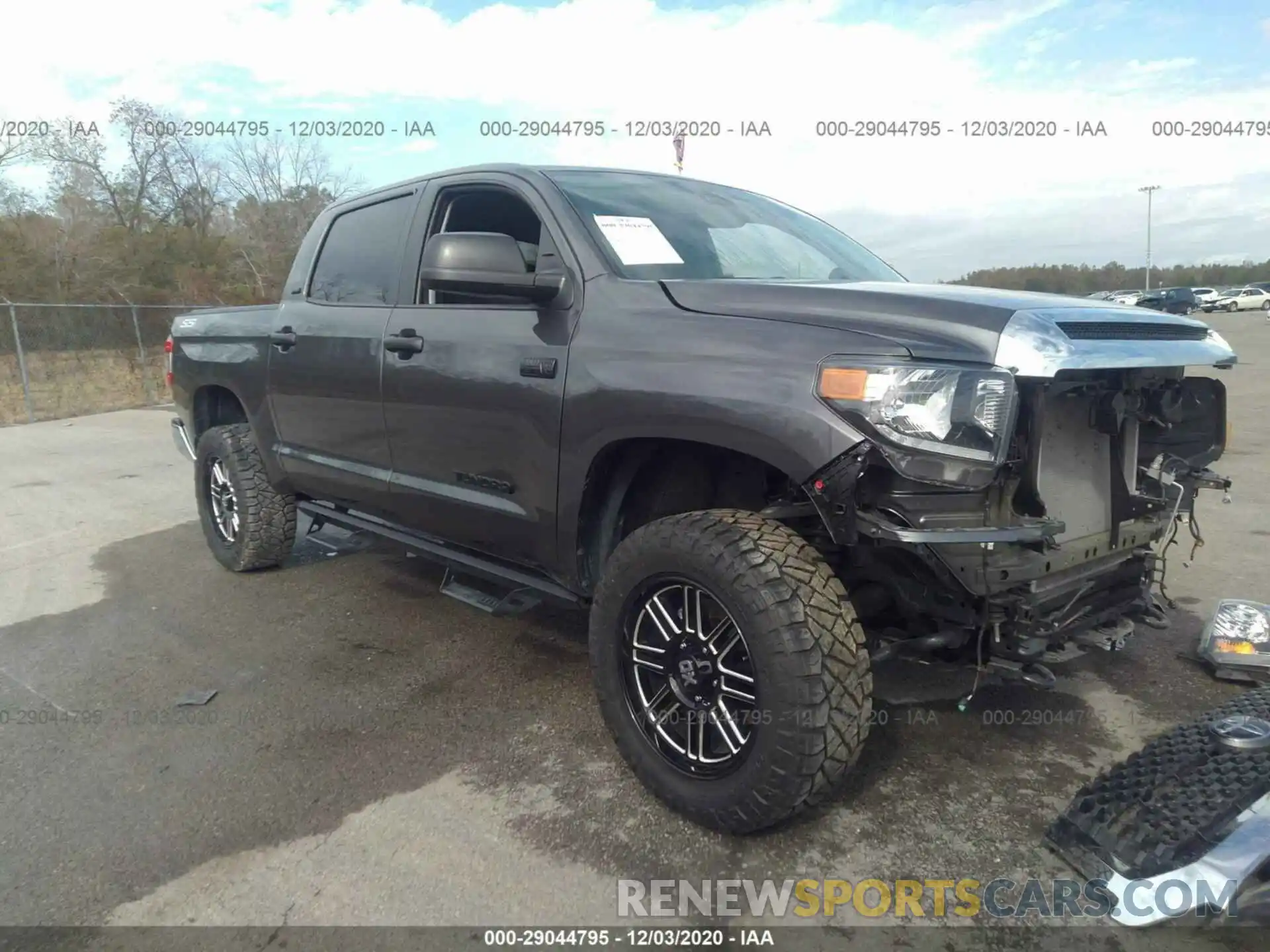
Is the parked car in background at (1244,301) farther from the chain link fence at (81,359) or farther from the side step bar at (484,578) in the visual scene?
the side step bar at (484,578)

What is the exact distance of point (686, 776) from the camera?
2.60m

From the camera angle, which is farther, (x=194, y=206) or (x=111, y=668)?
(x=194, y=206)

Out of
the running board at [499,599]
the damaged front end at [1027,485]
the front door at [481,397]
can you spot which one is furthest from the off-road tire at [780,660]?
the running board at [499,599]

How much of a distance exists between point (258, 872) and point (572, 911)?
35.5 inches

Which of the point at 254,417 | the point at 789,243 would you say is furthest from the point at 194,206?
the point at 789,243

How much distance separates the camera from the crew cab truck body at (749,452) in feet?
7.48

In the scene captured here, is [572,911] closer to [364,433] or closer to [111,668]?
[364,433]

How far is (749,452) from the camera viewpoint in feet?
8.03

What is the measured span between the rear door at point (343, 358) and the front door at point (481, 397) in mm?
146

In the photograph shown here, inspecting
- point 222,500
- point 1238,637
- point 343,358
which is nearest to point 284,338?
point 343,358

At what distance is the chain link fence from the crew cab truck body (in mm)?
15403

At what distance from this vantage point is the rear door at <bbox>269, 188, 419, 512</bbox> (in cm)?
391

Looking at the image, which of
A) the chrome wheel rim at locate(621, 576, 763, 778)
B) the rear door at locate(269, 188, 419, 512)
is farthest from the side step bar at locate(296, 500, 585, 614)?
the chrome wheel rim at locate(621, 576, 763, 778)

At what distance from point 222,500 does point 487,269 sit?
325 cm
